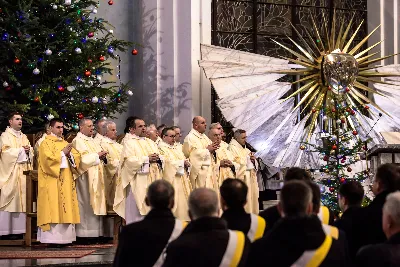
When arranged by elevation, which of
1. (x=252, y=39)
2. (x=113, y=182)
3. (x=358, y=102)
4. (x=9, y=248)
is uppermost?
(x=252, y=39)

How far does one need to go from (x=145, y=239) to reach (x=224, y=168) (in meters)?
7.72

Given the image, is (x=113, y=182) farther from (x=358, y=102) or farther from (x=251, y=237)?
(x=251, y=237)

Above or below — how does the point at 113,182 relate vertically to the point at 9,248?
above

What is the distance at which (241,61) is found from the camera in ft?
49.0

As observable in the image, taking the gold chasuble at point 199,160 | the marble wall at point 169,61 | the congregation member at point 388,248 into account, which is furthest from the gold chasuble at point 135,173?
the congregation member at point 388,248

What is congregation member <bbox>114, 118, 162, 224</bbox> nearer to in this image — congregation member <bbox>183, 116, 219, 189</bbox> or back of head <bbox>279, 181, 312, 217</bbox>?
congregation member <bbox>183, 116, 219, 189</bbox>

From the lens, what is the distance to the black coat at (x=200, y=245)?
4699 mm

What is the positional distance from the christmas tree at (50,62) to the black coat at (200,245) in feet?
26.1

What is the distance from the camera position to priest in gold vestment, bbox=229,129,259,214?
13281mm

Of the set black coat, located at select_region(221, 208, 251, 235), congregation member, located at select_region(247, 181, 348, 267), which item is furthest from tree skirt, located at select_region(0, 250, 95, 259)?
congregation member, located at select_region(247, 181, 348, 267)

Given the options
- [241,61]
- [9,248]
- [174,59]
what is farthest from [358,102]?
[9,248]

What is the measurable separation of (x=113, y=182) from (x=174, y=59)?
3.74 metres

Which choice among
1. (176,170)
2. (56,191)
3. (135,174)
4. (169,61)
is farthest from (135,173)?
(169,61)

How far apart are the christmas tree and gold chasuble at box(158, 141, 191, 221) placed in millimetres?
1520
